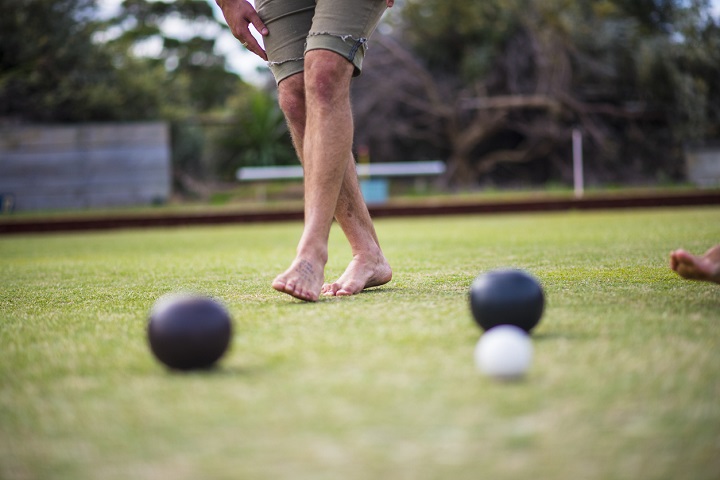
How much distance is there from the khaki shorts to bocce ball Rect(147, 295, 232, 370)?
136cm

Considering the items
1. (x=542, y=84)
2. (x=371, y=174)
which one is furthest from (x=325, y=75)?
(x=542, y=84)

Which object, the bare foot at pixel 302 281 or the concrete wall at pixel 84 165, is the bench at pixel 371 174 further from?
the bare foot at pixel 302 281

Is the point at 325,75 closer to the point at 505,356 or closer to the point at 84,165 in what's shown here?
the point at 505,356

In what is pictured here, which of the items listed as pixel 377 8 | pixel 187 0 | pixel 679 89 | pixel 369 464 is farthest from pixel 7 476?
pixel 187 0

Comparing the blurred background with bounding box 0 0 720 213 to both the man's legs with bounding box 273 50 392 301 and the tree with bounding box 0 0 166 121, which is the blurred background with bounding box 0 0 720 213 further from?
the man's legs with bounding box 273 50 392 301

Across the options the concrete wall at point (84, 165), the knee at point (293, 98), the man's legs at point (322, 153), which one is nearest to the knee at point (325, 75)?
the man's legs at point (322, 153)

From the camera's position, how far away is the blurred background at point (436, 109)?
14.2m

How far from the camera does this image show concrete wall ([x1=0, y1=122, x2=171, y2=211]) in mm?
13812

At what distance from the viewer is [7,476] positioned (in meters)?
1.11

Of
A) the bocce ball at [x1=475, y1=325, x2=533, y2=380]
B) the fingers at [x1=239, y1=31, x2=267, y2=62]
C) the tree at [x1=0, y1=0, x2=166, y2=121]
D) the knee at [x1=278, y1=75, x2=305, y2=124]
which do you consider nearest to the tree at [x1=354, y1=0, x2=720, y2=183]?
the tree at [x1=0, y1=0, x2=166, y2=121]

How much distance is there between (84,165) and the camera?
1410cm

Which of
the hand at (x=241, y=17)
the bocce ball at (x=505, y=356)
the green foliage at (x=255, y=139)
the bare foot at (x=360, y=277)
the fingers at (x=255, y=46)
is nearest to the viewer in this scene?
the bocce ball at (x=505, y=356)

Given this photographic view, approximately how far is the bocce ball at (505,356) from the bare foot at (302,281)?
1116mm

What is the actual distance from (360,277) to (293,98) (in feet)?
2.37
